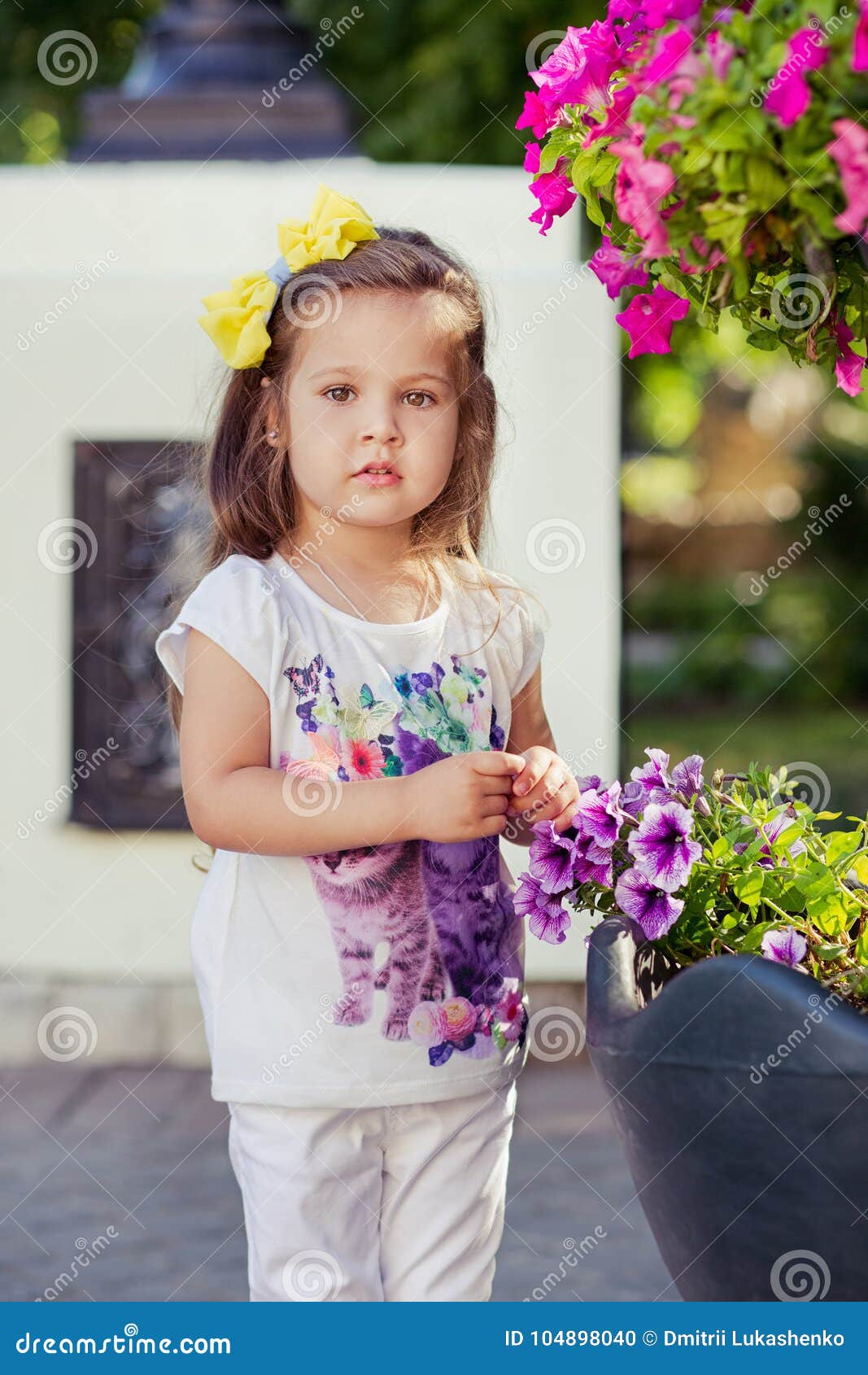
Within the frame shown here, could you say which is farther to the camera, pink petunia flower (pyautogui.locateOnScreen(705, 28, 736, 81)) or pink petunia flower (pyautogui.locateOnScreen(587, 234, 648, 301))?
pink petunia flower (pyautogui.locateOnScreen(587, 234, 648, 301))

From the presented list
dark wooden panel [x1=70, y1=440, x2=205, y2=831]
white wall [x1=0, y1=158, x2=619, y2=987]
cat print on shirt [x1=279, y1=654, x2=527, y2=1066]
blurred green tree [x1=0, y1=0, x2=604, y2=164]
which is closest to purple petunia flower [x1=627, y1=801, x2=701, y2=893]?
cat print on shirt [x1=279, y1=654, x2=527, y2=1066]

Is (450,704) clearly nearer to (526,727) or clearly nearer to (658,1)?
(526,727)

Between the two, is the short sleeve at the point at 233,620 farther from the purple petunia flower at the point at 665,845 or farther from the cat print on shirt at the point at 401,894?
the purple petunia flower at the point at 665,845

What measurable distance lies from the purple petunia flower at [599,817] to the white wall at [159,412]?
258 centimetres

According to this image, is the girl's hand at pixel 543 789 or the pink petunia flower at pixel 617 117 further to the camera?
the girl's hand at pixel 543 789

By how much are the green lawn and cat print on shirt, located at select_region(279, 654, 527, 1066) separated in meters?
7.08

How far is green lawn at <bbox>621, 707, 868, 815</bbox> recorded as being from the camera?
9867 mm

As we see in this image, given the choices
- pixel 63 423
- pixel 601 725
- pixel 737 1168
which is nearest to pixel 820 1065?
Answer: pixel 737 1168

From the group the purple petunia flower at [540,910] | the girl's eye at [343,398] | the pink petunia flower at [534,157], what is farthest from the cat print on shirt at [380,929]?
the pink petunia flower at [534,157]

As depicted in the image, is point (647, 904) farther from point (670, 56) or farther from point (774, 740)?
point (774, 740)

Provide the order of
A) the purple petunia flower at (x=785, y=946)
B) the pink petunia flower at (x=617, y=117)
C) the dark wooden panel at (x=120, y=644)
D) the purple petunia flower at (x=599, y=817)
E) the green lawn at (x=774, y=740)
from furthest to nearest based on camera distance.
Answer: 1. the green lawn at (x=774, y=740)
2. the dark wooden panel at (x=120, y=644)
3. the purple petunia flower at (x=599, y=817)
4. the purple petunia flower at (x=785, y=946)
5. the pink petunia flower at (x=617, y=117)

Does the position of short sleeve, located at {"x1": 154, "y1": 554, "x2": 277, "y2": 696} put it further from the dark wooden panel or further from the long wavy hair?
the dark wooden panel

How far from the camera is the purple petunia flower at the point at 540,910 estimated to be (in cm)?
147

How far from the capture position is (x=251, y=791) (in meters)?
1.60
